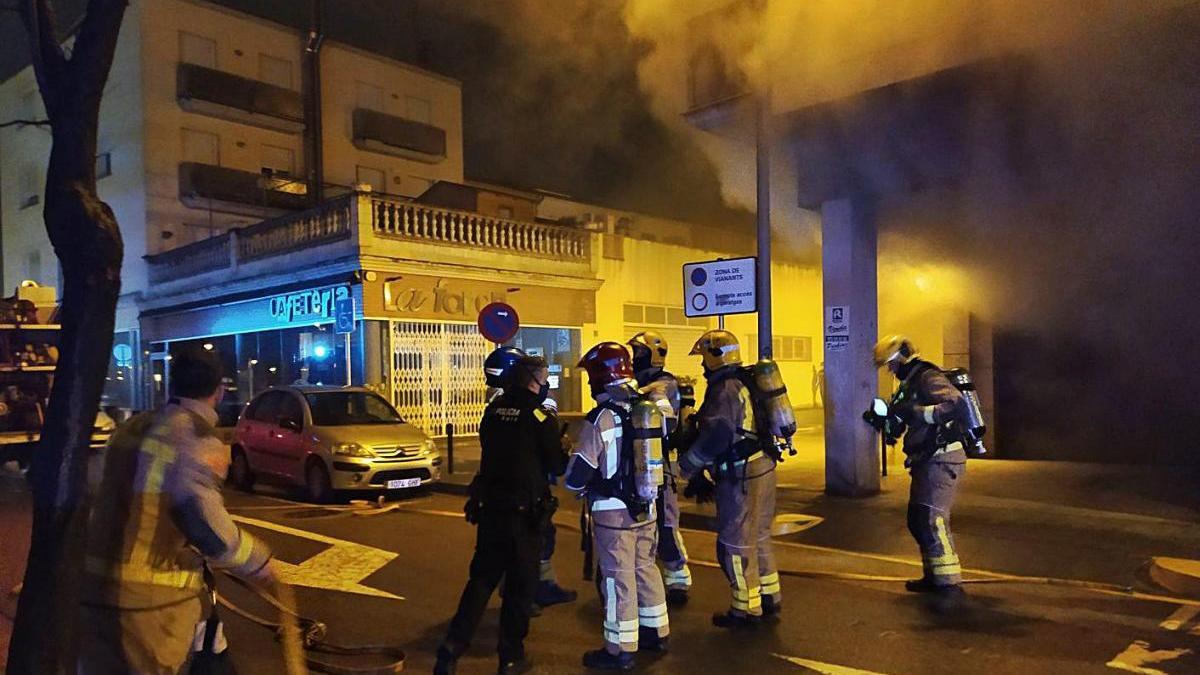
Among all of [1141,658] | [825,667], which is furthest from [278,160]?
[1141,658]

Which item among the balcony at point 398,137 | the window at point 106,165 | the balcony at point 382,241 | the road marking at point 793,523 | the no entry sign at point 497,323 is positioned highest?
the balcony at point 398,137

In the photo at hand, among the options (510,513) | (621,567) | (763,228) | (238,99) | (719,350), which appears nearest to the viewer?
(510,513)

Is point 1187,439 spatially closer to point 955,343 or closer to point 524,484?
point 955,343

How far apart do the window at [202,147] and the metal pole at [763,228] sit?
63.6ft

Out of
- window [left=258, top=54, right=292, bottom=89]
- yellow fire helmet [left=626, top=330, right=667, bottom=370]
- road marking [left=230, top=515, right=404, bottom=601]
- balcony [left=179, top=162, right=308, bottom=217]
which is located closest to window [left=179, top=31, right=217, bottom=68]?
window [left=258, top=54, right=292, bottom=89]

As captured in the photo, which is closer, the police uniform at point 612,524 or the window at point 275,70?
the police uniform at point 612,524

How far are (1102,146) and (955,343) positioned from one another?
4.95 m

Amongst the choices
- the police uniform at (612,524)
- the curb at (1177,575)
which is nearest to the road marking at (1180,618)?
the curb at (1177,575)

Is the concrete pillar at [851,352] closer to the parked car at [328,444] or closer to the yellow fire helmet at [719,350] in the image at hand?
the yellow fire helmet at [719,350]

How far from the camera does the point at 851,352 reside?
1025 centimetres

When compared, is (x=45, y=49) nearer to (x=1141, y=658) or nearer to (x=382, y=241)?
(x=1141, y=658)

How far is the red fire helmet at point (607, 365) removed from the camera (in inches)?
194

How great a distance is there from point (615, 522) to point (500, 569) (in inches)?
26.6

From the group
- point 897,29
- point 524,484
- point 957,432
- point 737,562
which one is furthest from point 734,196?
point 524,484
